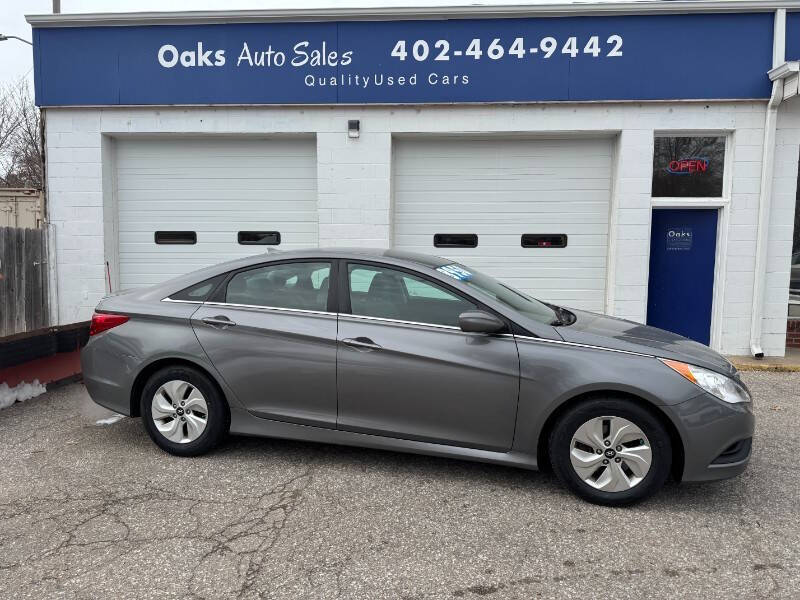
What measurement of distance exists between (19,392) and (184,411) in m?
2.56

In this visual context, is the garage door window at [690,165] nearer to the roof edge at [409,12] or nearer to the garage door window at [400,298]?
the roof edge at [409,12]

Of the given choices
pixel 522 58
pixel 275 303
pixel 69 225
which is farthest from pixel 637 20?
pixel 69 225

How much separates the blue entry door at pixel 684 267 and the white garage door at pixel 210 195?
4.77 m

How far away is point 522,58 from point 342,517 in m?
6.53

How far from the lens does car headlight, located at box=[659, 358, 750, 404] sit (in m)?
3.46

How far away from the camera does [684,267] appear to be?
8039 mm

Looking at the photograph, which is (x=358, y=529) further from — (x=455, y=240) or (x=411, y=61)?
(x=411, y=61)

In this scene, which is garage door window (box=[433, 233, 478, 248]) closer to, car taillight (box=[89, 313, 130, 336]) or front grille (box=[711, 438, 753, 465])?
car taillight (box=[89, 313, 130, 336])

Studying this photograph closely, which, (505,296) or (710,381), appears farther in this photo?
(505,296)

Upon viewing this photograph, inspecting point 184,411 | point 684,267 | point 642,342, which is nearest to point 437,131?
point 684,267

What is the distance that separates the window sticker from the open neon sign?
492 centimetres

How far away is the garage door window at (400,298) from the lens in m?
3.87

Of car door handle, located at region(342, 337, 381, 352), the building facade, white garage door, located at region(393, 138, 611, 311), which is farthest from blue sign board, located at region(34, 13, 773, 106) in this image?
car door handle, located at region(342, 337, 381, 352)

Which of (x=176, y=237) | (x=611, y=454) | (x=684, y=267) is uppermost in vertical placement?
(x=176, y=237)
